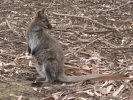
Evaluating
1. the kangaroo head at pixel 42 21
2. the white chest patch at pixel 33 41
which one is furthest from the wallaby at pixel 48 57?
the kangaroo head at pixel 42 21

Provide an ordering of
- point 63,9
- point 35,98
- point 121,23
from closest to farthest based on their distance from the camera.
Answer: point 35,98, point 121,23, point 63,9

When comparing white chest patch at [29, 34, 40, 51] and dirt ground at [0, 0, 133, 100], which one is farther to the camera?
white chest patch at [29, 34, 40, 51]

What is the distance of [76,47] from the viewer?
292 inches

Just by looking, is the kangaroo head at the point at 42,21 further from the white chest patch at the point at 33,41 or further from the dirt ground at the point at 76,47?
the dirt ground at the point at 76,47

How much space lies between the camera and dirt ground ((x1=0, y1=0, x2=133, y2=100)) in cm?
568

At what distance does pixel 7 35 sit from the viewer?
795 centimetres

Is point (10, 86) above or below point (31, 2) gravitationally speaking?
below

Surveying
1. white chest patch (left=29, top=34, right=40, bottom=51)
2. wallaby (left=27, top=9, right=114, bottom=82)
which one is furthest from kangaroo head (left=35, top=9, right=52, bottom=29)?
white chest patch (left=29, top=34, right=40, bottom=51)

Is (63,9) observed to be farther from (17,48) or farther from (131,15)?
(17,48)

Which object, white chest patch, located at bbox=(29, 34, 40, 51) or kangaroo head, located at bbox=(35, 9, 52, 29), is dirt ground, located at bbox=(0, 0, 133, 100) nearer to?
white chest patch, located at bbox=(29, 34, 40, 51)

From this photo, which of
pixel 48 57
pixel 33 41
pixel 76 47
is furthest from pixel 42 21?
pixel 76 47

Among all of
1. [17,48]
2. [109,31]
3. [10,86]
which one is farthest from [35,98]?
[109,31]

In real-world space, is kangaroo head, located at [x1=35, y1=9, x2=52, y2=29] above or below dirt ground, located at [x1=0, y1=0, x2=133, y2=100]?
above

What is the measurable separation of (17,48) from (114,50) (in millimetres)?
1532
